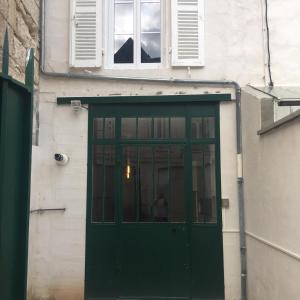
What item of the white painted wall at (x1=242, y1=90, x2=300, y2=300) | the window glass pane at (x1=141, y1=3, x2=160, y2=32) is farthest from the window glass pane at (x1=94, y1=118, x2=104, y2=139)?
the white painted wall at (x1=242, y1=90, x2=300, y2=300)

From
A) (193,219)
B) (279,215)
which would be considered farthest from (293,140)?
(193,219)

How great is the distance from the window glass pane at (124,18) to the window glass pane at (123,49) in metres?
0.09

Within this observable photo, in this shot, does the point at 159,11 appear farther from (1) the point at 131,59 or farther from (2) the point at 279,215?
(2) the point at 279,215

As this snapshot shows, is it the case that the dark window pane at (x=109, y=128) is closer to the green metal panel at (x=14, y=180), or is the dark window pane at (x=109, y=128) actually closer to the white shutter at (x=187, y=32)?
the white shutter at (x=187, y=32)

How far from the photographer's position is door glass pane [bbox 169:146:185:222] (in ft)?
20.5

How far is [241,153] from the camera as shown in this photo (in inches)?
241

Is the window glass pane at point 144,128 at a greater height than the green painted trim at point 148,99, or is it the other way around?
the green painted trim at point 148,99

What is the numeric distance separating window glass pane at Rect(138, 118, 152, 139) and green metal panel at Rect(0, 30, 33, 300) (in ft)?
10.9

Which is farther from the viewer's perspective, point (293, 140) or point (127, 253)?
point (127, 253)

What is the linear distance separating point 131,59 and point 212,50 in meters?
1.19

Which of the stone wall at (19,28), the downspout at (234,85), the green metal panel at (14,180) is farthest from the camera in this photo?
the downspout at (234,85)

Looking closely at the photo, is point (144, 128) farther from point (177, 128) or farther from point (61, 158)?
point (61, 158)

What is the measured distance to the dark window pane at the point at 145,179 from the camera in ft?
20.6

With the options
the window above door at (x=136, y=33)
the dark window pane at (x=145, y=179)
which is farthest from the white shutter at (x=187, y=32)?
the dark window pane at (x=145, y=179)
